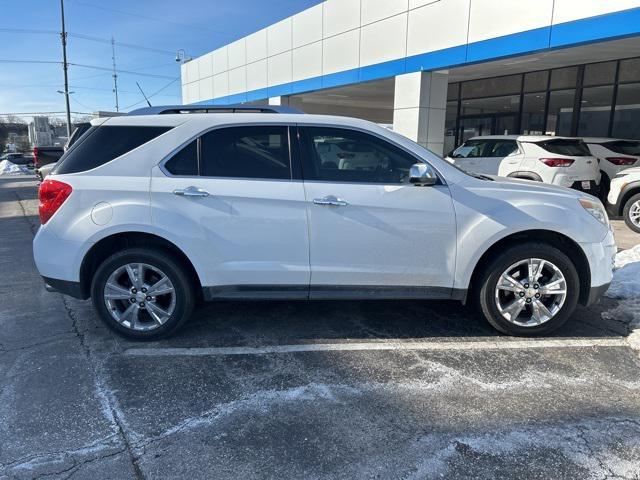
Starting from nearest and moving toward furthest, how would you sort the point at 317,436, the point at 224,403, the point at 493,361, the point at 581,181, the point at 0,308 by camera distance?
1. the point at 317,436
2. the point at 224,403
3. the point at 493,361
4. the point at 0,308
5. the point at 581,181

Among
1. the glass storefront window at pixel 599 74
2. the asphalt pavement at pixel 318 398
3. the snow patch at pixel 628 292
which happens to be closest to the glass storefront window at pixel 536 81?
the glass storefront window at pixel 599 74

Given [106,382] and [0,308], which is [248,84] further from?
[106,382]

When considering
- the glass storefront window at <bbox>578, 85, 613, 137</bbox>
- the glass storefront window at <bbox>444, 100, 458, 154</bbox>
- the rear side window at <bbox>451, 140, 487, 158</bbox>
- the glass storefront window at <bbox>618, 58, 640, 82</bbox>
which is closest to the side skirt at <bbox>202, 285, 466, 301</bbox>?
the rear side window at <bbox>451, 140, 487, 158</bbox>

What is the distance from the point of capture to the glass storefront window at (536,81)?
1493 cm

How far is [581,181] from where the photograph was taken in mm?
9742

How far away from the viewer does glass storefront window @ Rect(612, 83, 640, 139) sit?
13508 millimetres

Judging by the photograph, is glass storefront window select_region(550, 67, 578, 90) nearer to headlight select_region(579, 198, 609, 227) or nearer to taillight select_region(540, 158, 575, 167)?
taillight select_region(540, 158, 575, 167)

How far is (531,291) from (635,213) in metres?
6.56

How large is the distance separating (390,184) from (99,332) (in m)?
2.87

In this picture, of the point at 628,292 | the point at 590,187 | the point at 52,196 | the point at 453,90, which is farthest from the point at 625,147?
the point at 52,196

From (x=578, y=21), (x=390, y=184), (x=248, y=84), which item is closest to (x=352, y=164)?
(x=390, y=184)

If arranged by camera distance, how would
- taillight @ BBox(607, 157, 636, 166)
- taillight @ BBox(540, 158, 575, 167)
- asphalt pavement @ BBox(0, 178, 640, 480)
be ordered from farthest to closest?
taillight @ BBox(607, 157, 636, 166) → taillight @ BBox(540, 158, 575, 167) → asphalt pavement @ BBox(0, 178, 640, 480)

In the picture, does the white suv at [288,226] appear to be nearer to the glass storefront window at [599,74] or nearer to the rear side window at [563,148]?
the rear side window at [563,148]

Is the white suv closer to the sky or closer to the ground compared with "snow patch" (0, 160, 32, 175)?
closer to the sky
